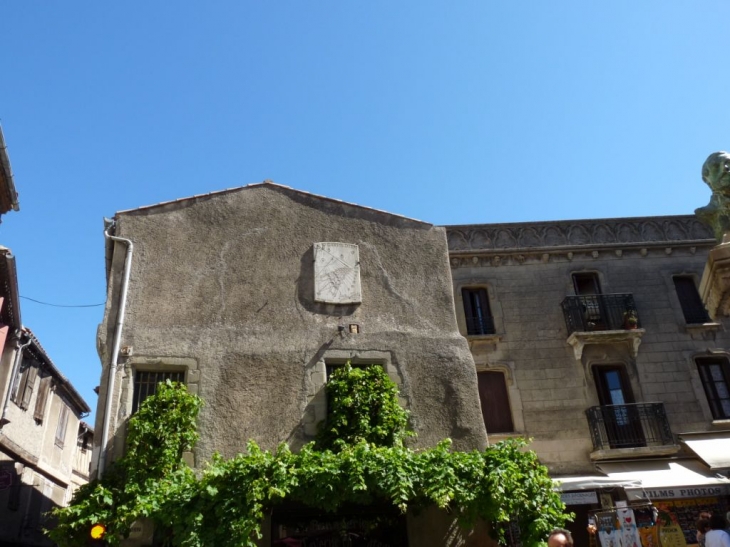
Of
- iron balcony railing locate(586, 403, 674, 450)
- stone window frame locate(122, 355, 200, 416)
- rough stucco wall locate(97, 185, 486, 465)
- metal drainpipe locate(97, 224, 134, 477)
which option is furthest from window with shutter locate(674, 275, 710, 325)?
metal drainpipe locate(97, 224, 134, 477)

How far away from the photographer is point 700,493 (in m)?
14.0

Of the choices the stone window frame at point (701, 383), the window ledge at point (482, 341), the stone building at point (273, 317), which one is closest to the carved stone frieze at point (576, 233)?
the window ledge at point (482, 341)

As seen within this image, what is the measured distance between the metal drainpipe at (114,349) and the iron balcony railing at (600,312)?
1203 cm

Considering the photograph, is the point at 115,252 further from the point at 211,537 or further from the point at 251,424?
the point at 211,537

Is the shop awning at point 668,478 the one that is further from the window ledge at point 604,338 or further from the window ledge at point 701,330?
the window ledge at point 701,330

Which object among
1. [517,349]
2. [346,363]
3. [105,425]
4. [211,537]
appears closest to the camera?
[211,537]

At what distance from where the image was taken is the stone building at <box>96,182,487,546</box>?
9406mm

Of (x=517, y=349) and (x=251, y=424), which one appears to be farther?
(x=517, y=349)

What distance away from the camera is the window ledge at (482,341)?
16.6 meters

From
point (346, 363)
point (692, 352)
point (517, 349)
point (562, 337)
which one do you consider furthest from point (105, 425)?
point (692, 352)

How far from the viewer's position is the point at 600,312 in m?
17.1

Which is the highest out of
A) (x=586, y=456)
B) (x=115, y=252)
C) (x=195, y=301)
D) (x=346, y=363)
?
(x=115, y=252)

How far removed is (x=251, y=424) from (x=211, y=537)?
2044 millimetres

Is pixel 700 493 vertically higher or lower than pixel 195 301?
lower
